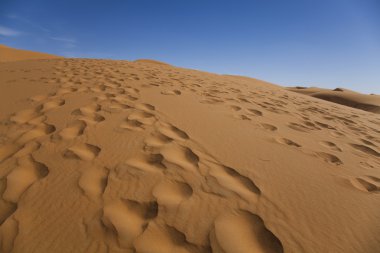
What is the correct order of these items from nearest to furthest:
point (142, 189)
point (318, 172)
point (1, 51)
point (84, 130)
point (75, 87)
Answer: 1. point (142, 189)
2. point (318, 172)
3. point (84, 130)
4. point (75, 87)
5. point (1, 51)

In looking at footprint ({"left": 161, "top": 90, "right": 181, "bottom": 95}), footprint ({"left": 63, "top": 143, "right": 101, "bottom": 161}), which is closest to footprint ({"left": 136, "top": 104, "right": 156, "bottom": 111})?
footprint ({"left": 161, "top": 90, "right": 181, "bottom": 95})

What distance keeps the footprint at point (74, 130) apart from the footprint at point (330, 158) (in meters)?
2.45

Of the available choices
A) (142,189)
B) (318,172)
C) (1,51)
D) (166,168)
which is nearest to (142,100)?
(166,168)

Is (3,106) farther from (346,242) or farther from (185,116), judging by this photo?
(346,242)

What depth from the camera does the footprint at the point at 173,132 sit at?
Answer: 104 inches

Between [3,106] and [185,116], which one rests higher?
[185,116]

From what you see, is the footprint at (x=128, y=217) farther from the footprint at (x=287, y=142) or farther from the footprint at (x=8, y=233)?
the footprint at (x=287, y=142)

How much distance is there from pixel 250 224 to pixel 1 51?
30.3 m

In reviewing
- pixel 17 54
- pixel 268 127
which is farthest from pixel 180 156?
pixel 17 54

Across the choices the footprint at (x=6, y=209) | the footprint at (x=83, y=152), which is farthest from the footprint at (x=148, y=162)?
the footprint at (x=6, y=209)

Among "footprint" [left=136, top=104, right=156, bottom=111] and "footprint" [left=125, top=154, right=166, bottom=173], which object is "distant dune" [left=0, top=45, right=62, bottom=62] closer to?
"footprint" [left=136, top=104, right=156, bottom=111]

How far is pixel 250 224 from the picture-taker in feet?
4.83

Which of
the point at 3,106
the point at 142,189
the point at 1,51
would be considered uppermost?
the point at 142,189

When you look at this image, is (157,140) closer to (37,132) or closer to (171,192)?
(171,192)
